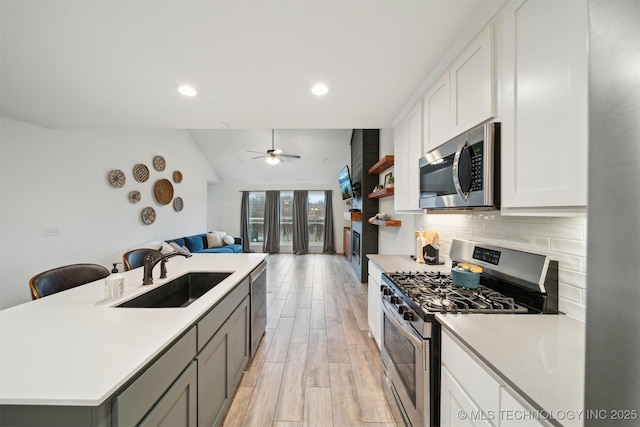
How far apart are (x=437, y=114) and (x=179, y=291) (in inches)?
94.9

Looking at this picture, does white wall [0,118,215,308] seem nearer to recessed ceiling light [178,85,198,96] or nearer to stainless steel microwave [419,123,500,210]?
recessed ceiling light [178,85,198,96]

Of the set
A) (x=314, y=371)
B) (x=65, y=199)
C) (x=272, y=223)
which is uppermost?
(x=65, y=199)

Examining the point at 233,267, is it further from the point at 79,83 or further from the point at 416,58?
the point at 416,58

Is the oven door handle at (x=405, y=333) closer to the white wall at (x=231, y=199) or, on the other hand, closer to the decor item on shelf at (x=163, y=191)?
the decor item on shelf at (x=163, y=191)

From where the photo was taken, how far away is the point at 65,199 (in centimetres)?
337

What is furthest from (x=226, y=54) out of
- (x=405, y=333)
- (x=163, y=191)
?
(x=163, y=191)

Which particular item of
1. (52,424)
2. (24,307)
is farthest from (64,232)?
(52,424)

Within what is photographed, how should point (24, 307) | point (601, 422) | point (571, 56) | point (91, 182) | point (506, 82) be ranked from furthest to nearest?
1. point (91, 182)
2. point (24, 307)
3. point (506, 82)
4. point (571, 56)
5. point (601, 422)

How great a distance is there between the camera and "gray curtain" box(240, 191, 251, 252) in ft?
26.8

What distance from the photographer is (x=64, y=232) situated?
3.35 m

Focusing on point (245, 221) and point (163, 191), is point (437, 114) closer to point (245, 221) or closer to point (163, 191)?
point (163, 191)

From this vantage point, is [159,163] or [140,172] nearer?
[140,172]

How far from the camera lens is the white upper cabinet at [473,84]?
46.4 inches

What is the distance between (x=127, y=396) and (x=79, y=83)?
2.42 m
